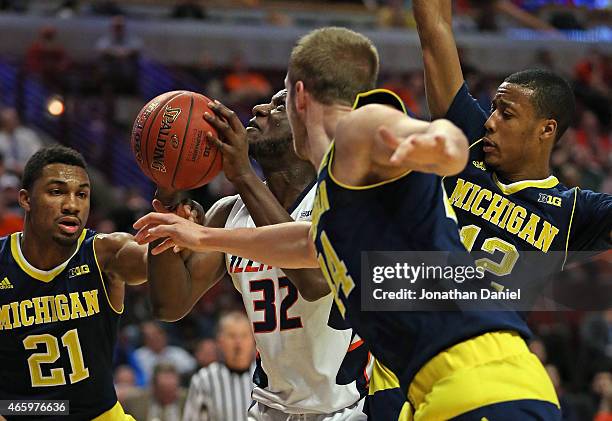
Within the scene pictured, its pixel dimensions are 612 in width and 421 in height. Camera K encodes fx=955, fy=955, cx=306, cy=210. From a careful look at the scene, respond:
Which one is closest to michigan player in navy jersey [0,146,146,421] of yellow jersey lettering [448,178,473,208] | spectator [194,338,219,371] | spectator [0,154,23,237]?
yellow jersey lettering [448,178,473,208]

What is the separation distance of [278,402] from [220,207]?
1102 millimetres

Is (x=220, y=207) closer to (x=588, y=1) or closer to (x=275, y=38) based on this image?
(x=275, y=38)

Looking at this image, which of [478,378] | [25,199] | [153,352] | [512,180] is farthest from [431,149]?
[153,352]

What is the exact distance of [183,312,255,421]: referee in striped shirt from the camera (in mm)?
7555

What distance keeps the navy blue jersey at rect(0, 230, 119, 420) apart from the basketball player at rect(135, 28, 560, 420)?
2.01 meters

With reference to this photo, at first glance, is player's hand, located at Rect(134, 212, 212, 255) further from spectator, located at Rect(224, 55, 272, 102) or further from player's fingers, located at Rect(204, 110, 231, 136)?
spectator, located at Rect(224, 55, 272, 102)

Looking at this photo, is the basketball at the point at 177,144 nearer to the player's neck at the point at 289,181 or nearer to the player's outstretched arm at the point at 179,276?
the player's outstretched arm at the point at 179,276

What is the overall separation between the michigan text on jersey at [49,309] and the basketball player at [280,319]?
670 millimetres

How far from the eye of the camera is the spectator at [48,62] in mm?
14141

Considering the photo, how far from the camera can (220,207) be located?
16.7ft

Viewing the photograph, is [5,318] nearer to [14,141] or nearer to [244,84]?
[14,141]

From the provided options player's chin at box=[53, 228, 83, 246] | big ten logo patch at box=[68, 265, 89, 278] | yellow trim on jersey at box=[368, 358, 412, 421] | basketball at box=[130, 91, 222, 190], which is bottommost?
yellow trim on jersey at box=[368, 358, 412, 421]

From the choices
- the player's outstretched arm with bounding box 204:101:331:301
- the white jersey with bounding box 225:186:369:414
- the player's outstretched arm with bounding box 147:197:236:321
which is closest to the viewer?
the player's outstretched arm with bounding box 204:101:331:301

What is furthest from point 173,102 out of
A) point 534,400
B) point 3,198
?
point 3,198
